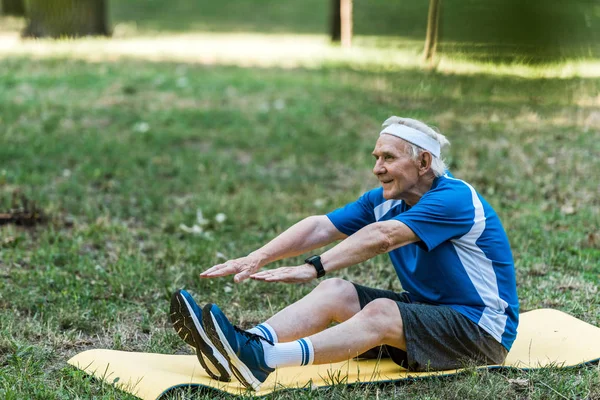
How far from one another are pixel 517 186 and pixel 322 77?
505 centimetres

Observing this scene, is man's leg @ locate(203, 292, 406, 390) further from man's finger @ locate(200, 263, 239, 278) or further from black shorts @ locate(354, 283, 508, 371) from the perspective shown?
man's finger @ locate(200, 263, 239, 278)

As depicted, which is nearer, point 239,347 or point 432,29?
point 432,29

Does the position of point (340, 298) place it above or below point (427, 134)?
below

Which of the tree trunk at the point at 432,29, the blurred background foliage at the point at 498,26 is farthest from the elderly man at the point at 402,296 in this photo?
the tree trunk at the point at 432,29

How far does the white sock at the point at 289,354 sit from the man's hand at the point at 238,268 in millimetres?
303

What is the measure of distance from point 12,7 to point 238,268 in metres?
17.3

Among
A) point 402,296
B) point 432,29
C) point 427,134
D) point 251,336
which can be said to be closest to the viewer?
point 432,29

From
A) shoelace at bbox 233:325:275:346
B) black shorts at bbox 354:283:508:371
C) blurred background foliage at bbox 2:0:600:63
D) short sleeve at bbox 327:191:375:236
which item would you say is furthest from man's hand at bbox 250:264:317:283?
blurred background foliage at bbox 2:0:600:63

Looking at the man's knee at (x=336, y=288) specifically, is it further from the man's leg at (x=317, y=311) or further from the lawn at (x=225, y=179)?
the lawn at (x=225, y=179)

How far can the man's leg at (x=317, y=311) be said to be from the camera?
137 inches

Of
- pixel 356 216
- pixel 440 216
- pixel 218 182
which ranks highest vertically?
pixel 440 216

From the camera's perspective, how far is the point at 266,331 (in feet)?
11.2

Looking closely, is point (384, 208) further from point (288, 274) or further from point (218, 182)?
point (218, 182)

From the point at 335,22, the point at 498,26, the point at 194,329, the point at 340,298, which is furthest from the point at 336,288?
the point at 335,22
